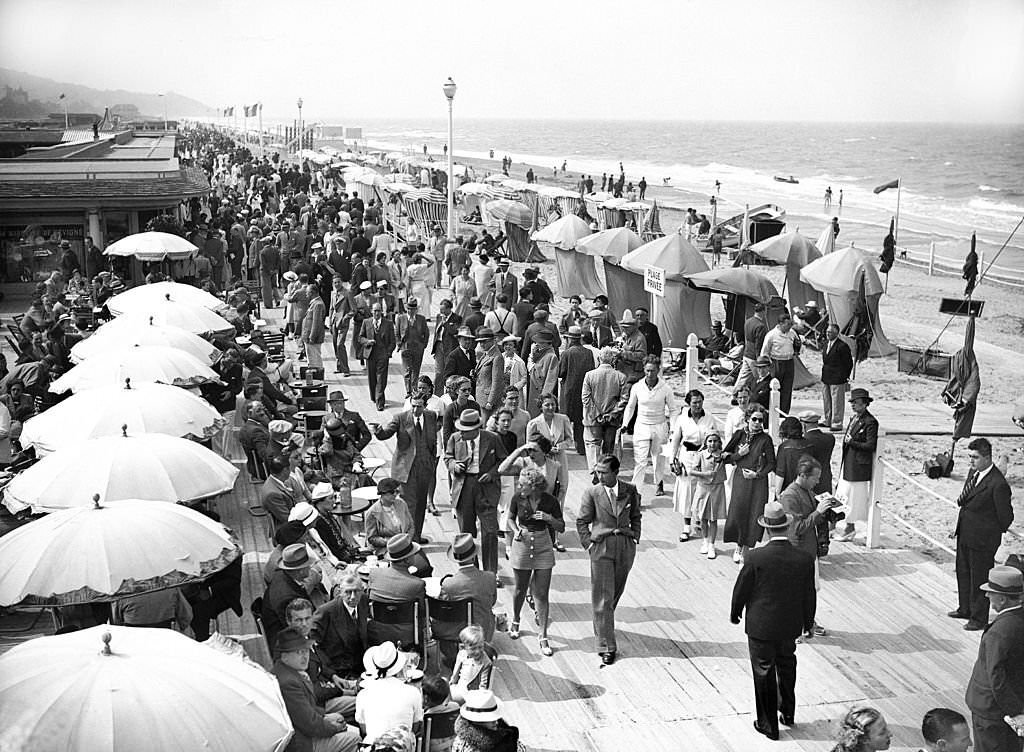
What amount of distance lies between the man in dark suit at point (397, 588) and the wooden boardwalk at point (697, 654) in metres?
0.95

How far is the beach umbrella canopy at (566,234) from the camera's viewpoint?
66.3 ft

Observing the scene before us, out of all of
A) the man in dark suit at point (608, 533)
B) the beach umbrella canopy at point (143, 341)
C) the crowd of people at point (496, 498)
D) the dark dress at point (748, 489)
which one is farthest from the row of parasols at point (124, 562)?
the dark dress at point (748, 489)

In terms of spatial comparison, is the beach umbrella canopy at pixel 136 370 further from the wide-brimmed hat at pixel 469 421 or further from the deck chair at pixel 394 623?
the deck chair at pixel 394 623

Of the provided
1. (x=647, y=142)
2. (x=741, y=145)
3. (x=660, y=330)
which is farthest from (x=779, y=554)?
(x=647, y=142)

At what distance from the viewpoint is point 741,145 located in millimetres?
152000

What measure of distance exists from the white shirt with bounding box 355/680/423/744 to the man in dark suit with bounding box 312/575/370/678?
0.92 m

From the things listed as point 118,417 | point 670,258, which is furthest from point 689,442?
point 670,258

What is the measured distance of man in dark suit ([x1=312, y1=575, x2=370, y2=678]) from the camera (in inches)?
260

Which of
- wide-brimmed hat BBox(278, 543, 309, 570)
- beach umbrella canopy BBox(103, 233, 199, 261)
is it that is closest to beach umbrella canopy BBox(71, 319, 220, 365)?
wide-brimmed hat BBox(278, 543, 309, 570)

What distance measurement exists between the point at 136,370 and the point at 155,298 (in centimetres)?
308

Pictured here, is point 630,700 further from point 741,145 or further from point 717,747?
point 741,145

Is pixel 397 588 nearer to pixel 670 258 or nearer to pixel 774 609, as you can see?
pixel 774 609

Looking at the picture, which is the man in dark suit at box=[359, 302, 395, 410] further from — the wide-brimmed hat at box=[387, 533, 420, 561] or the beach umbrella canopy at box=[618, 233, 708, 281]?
the wide-brimmed hat at box=[387, 533, 420, 561]

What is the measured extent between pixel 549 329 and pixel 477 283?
202 inches
